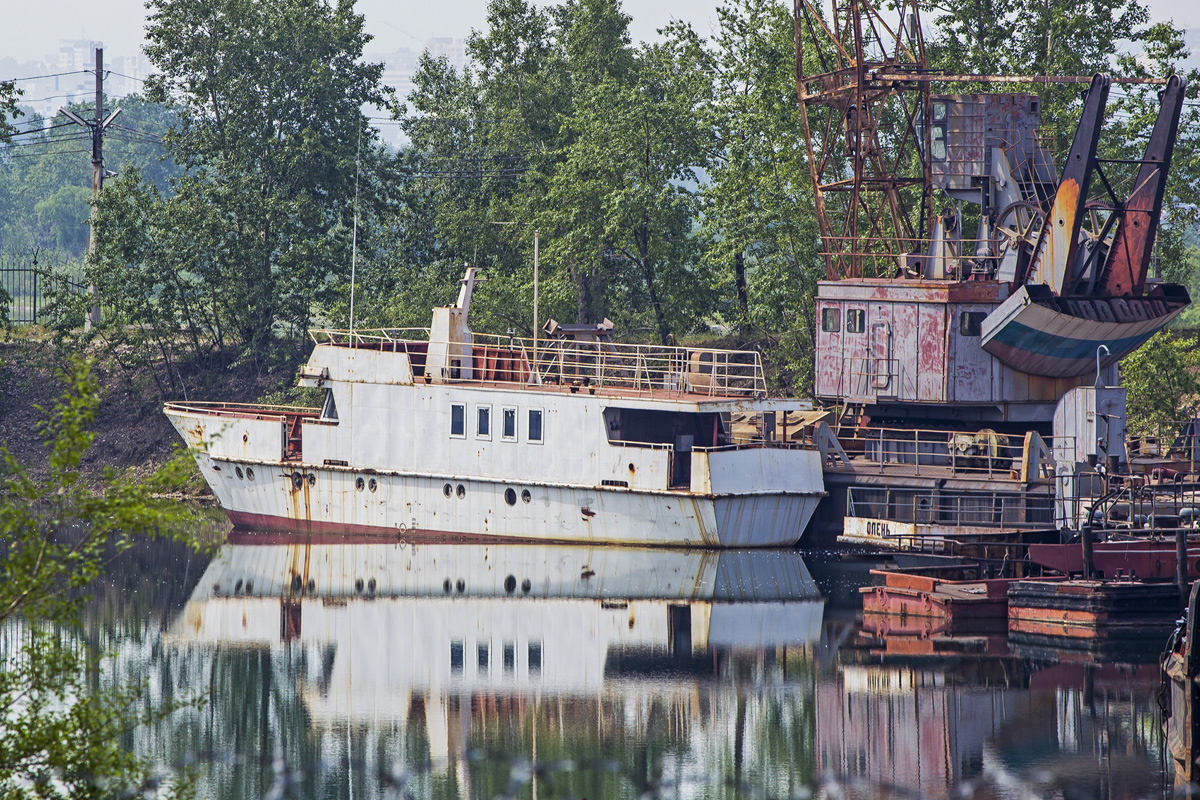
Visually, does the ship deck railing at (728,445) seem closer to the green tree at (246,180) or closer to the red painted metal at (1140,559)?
the red painted metal at (1140,559)

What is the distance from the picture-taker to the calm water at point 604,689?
17719 mm

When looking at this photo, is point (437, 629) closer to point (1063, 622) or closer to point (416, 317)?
point (1063, 622)

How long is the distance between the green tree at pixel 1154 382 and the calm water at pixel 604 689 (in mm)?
12901

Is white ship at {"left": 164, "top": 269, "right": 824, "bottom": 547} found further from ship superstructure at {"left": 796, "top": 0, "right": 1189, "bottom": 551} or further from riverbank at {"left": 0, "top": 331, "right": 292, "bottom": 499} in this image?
riverbank at {"left": 0, "top": 331, "right": 292, "bottom": 499}

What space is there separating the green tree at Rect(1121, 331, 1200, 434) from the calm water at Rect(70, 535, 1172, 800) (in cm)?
1290

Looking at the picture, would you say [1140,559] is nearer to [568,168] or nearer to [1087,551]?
[1087,551]

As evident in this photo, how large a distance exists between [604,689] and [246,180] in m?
31.6

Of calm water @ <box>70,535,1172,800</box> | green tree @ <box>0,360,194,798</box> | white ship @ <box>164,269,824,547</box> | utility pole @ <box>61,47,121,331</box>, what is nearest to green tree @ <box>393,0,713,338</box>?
white ship @ <box>164,269,824,547</box>

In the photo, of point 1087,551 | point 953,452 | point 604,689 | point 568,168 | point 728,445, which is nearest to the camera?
point 604,689

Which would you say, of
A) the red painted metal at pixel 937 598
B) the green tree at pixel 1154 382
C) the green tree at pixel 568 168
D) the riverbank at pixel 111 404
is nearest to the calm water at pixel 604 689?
the red painted metal at pixel 937 598

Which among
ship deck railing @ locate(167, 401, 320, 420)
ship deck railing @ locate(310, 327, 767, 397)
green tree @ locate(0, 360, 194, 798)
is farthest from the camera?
ship deck railing @ locate(167, 401, 320, 420)

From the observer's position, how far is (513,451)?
35.2 metres

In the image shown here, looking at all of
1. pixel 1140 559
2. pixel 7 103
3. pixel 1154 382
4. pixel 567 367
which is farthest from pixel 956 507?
pixel 7 103

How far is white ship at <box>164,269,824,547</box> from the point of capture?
111 ft
